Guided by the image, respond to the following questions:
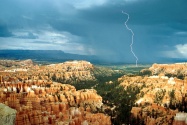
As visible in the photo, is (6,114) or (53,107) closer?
(6,114)

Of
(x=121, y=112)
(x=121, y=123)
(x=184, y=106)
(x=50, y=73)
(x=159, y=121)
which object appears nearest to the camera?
(x=159, y=121)

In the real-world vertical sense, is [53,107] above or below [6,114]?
below

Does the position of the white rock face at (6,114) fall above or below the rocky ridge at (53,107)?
above

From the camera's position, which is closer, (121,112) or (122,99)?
(121,112)

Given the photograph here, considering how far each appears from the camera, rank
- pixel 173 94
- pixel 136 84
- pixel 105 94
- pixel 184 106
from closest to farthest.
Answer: pixel 184 106
pixel 173 94
pixel 105 94
pixel 136 84

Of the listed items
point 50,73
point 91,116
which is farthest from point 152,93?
point 50,73

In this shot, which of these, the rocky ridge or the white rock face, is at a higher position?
the white rock face

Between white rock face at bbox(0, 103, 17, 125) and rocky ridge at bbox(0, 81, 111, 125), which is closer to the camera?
white rock face at bbox(0, 103, 17, 125)

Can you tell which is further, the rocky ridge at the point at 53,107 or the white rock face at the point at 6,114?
the rocky ridge at the point at 53,107

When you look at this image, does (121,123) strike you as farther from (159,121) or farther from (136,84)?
(136,84)
